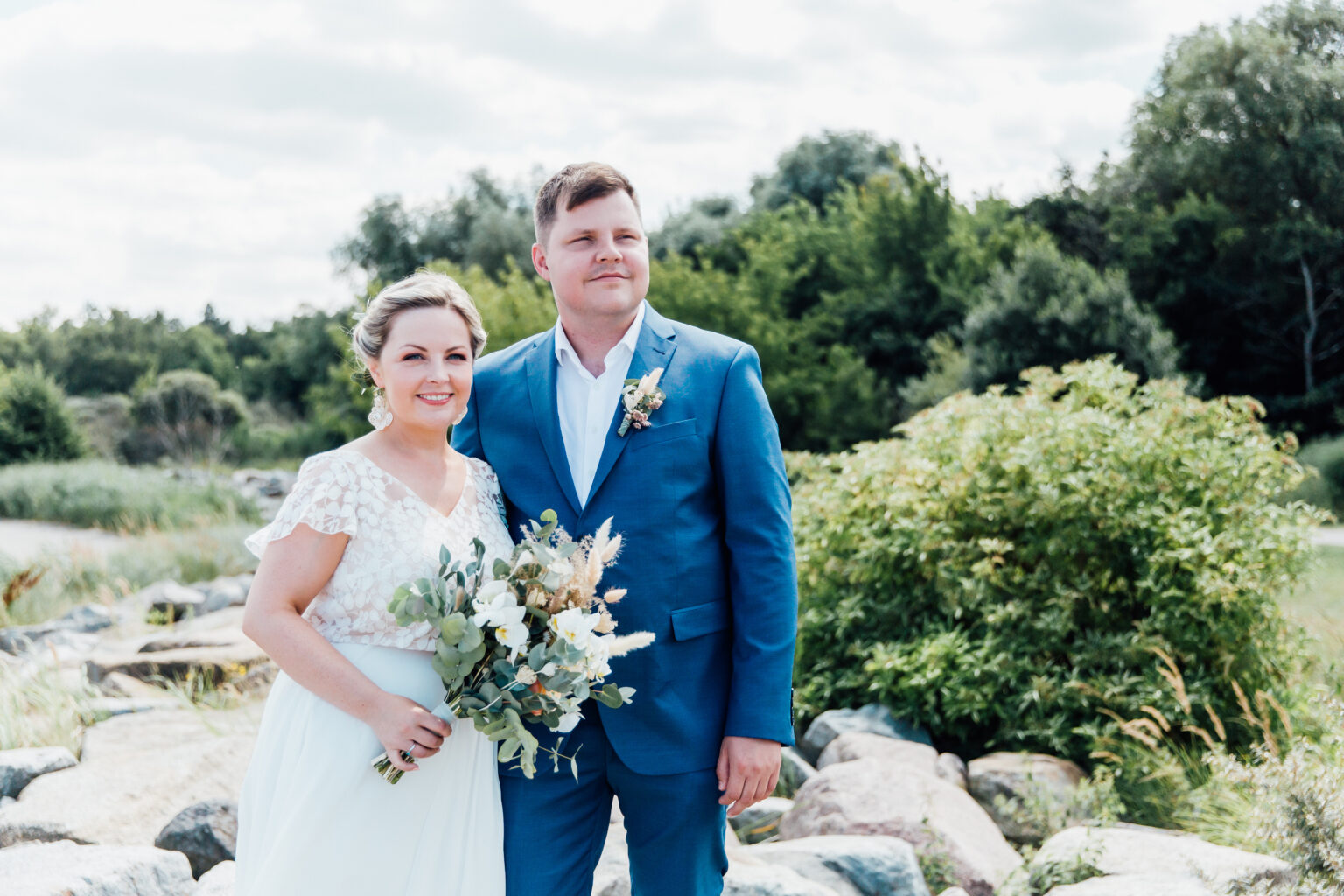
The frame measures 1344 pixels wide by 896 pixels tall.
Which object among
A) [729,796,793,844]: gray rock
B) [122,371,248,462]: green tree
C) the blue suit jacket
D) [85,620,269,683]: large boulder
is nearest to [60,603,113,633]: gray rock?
[85,620,269,683]: large boulder

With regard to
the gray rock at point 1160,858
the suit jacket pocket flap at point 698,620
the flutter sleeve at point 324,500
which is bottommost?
the gray rock at point 1160,858

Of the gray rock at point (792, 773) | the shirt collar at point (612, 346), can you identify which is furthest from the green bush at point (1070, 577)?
the shirt collar at point (612, 346)

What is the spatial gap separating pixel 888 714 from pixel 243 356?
43183 mm

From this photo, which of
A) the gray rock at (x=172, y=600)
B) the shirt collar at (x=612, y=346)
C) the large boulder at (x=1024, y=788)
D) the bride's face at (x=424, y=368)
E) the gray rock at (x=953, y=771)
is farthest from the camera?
the gray rock at (x=172, y=600)

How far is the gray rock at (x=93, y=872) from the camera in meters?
3.22

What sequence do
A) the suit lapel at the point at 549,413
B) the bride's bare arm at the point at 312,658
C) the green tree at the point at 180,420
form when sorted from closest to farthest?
the bride's bare arm at the point at 312,658 → the suit lapel at the point at 549,413 → the green tree at the point at 180,420

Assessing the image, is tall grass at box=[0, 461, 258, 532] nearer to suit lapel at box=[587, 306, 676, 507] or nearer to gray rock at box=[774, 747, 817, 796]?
gray rock at box=[774, 747, 817, 796]

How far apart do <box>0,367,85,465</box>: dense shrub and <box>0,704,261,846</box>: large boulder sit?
71.7 feet

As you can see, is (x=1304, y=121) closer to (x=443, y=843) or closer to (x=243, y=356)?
(x=443, y=843)

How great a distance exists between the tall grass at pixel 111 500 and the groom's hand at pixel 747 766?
14.0 m

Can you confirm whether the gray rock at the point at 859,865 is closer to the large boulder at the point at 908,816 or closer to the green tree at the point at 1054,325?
the large boulder at the point at 908,816

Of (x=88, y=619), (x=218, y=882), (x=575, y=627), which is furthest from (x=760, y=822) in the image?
(x=88, y=619)

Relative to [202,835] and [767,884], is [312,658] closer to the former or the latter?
[767,884]

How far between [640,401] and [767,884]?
5.83 feet
